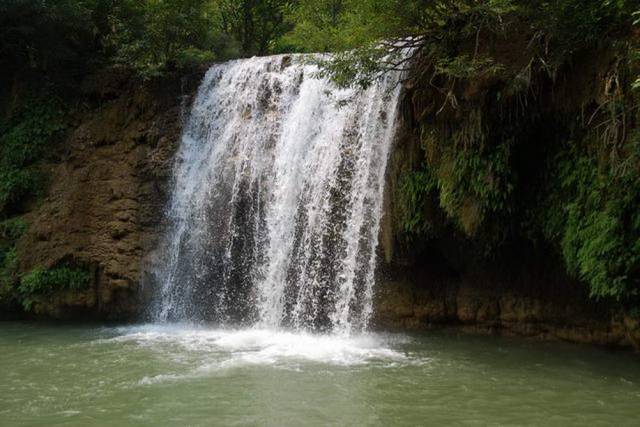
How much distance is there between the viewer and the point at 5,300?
13.8m

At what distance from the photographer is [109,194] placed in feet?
46.1

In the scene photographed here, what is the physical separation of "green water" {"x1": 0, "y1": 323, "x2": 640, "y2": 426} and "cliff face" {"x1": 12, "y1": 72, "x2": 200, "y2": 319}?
8.28 ft

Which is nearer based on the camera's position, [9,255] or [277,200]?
[277,200]

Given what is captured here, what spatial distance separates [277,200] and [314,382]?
18.2 ft

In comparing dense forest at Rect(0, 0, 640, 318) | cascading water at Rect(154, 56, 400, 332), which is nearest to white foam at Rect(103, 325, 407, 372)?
cascading water at Rect(154, 56, 400, 332)

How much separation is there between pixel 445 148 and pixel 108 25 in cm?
1086

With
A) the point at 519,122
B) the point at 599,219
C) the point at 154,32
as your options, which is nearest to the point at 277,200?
the point at 519,122

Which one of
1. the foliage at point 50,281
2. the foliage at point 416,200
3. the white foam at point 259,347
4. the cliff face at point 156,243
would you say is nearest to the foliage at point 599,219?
the cliff face at point 156,243

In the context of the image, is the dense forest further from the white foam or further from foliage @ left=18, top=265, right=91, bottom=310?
the white foam

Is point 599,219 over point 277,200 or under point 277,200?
under

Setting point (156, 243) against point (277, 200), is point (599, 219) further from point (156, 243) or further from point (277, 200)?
point (156, 243)

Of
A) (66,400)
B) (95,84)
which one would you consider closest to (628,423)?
(66,400)

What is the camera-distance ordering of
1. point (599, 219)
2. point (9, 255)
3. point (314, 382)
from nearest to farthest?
1. point (314, 382)
2. point (599, 219)
3. point (9, 255)

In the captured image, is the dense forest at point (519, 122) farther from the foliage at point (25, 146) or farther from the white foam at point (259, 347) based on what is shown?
the foliage at point (25, 146)
